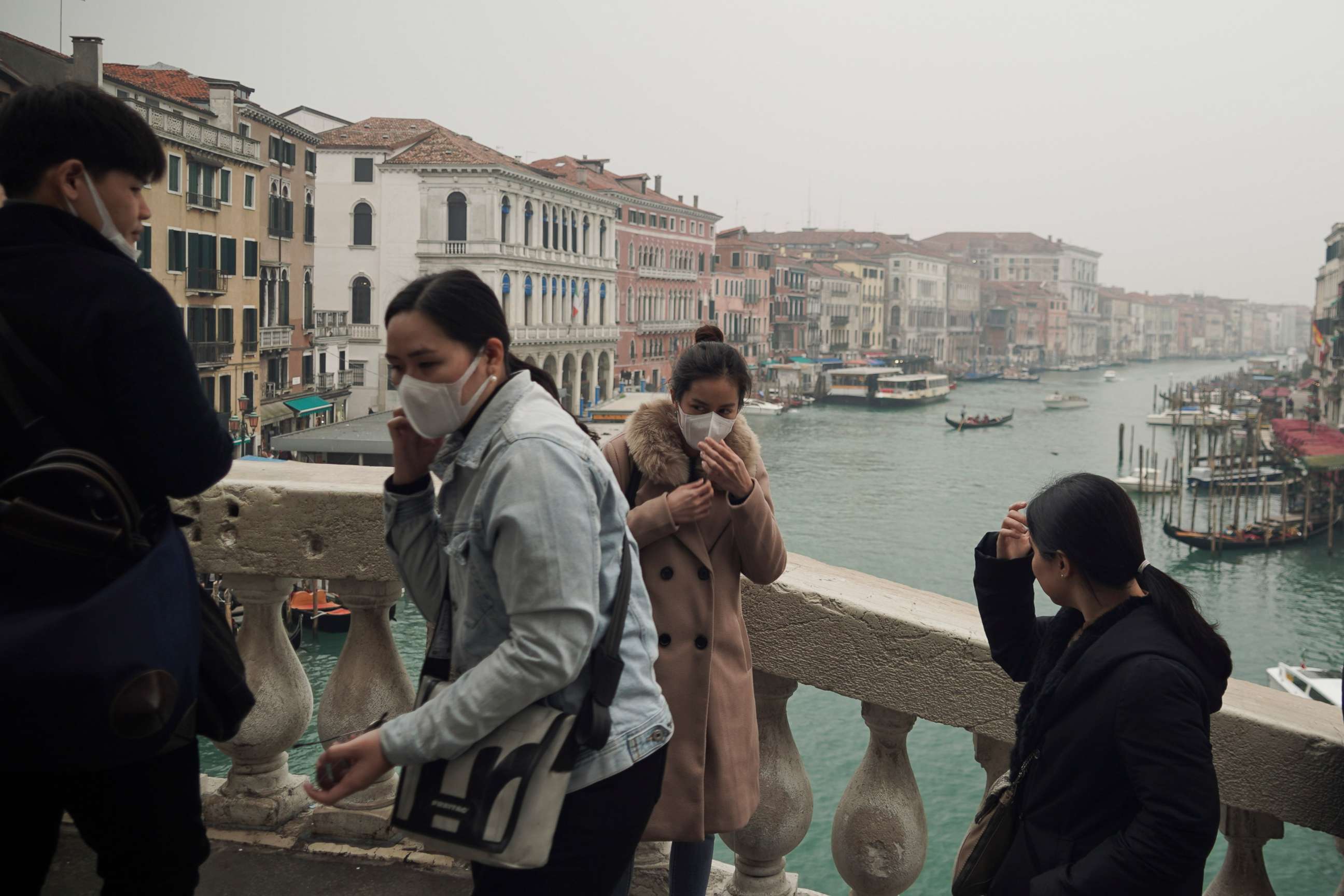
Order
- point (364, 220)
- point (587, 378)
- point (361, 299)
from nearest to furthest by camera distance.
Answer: point (364, 220) → point (361, 299) → point (587, 378)

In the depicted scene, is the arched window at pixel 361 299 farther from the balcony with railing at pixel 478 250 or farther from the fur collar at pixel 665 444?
the fur collar at pixel 665 444

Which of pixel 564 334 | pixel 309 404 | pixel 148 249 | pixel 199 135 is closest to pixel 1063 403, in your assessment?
pixel 564 334

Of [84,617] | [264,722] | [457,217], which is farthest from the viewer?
[457,217]

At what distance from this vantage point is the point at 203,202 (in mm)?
18297

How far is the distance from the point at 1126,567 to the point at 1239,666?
1653cm

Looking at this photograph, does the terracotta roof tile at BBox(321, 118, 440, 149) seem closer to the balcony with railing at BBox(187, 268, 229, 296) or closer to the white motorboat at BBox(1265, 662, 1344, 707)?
the balcony with railing at BBox(187, 268, 229, 296)

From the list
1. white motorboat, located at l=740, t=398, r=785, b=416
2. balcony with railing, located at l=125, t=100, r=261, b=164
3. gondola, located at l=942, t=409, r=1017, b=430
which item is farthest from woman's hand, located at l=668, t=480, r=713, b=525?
white motorboat, located at l=740, t=398, r=785, b=416

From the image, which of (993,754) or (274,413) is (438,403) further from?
(274,413)

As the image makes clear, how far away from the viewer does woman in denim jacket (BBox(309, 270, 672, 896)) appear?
1.02 meters

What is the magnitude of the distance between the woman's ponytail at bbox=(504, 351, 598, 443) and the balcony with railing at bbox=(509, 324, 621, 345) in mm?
25804

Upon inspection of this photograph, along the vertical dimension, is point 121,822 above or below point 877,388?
above

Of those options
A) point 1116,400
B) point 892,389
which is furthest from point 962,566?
point 1116,400

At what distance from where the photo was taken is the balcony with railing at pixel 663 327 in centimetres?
3803

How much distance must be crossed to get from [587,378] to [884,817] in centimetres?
3312
